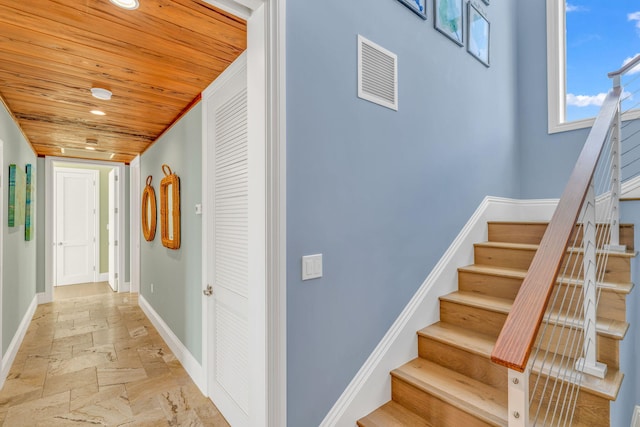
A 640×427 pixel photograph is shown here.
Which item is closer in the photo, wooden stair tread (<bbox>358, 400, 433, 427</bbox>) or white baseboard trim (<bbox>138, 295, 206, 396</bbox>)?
wooden stair tread (<bbox>358, 400, 433, 427</bbox>)

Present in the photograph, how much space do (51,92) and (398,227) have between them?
9.60ft

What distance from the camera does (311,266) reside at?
Result: 1.51m

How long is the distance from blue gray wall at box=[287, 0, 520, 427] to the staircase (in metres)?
0.31

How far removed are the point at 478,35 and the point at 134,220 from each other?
18.3 feet

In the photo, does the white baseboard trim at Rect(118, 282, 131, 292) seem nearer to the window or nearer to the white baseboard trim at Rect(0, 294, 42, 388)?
→ the white baseboard trim at Rect(0, 294, 42, 388)

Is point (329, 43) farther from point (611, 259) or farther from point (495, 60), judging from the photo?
point (495, 60)

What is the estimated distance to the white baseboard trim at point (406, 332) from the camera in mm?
1665

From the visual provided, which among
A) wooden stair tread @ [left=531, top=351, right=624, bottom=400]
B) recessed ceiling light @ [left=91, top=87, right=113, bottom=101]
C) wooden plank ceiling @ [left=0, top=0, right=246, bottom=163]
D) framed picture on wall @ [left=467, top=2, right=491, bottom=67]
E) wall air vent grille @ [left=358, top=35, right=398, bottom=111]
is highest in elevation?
framed picture on wall @ [left=467, top=2, right=491, bottom=67]

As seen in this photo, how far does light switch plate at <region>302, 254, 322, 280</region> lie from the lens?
1485mm

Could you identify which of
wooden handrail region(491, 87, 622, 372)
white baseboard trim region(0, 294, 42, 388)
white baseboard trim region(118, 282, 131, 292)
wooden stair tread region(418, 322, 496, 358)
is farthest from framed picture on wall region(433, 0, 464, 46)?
white baseboard trim region(118, 282, 131, 292)

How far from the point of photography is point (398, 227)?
1.97m

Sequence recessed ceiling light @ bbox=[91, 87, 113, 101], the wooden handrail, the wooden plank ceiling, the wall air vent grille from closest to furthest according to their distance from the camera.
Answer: the wooden handrail, the wooden plank ceiling, the wall air vent grille, recessed ceiling light @ bbox=[91, 87, 113, 101]

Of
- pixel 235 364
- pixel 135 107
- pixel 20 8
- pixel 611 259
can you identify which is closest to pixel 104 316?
pixel 135 107

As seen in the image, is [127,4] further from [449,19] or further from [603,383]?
[603,383]
